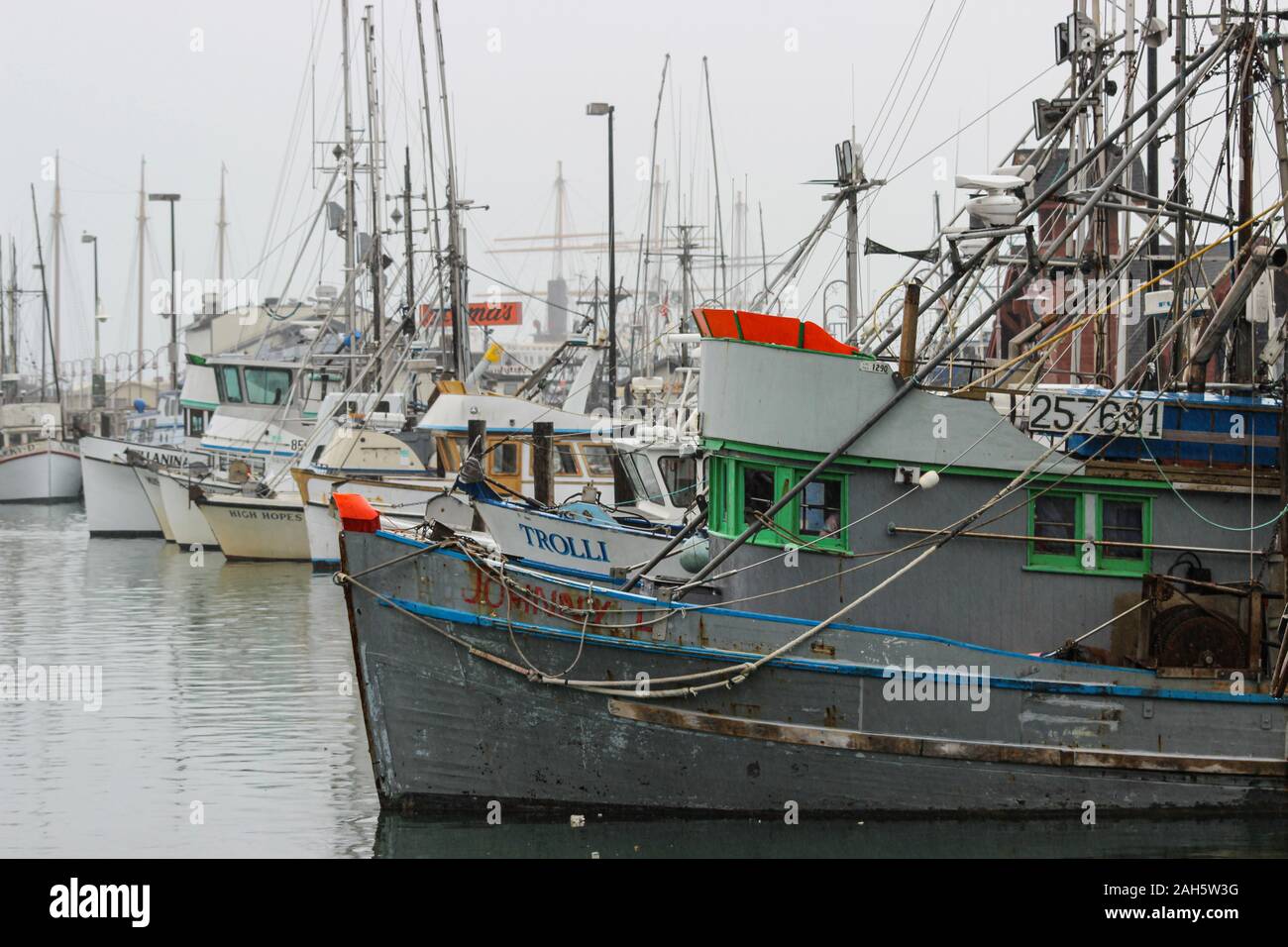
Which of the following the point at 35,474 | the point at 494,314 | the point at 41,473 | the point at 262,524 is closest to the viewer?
the point at 262,524

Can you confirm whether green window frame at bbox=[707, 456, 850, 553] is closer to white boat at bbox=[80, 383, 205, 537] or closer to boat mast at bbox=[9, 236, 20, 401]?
white boat at bbox=[80, 383, 205, 537]

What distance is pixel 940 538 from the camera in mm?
13234

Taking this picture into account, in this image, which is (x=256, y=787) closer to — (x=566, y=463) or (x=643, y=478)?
(x=643, y=478)

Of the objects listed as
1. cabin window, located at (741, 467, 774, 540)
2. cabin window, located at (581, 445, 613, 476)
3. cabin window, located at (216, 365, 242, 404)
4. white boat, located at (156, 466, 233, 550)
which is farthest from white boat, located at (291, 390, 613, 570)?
cabin window, located at (741, 467, 774, 540)

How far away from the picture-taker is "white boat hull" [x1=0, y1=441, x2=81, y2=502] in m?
61.1

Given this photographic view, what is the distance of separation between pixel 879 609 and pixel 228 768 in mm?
6437

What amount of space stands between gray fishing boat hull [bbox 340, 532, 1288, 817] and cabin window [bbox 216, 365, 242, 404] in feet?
103

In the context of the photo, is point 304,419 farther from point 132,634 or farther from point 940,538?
point 940,538

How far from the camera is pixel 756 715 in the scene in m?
13.0

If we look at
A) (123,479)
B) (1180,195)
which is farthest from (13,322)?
(1180,195)

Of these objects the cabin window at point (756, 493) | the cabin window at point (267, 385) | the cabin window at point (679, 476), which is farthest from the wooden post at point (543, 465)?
the cabin window at point (267, 385)

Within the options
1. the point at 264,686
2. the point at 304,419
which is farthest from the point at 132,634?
the point at 304,419

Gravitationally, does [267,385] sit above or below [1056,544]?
above

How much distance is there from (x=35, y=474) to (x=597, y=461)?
36443 millimetres
